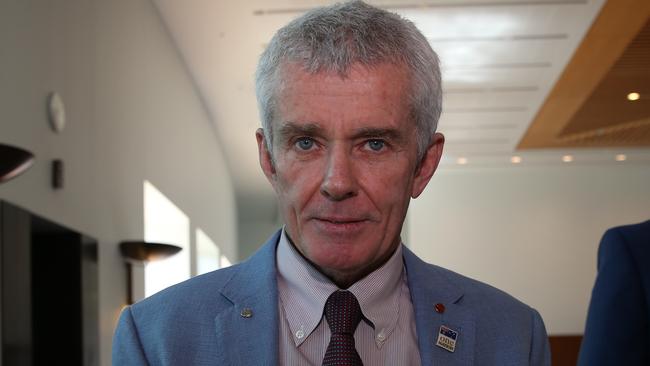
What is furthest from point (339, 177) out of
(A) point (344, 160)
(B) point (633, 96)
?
(B) point (633, 96)

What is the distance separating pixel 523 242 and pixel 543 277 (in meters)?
0.79

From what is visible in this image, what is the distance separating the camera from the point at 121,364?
188 cm

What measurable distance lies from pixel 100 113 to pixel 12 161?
10.7 ft

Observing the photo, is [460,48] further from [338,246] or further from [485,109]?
[338,246]

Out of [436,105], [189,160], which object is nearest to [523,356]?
[436,105]

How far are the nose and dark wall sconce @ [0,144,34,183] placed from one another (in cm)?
360

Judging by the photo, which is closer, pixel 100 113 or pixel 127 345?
pixel 127 345

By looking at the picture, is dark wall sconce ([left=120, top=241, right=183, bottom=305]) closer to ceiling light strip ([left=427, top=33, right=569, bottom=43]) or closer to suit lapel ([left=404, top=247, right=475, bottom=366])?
ceiling light strip ([left=427, top=33, right=569, bottom=43])

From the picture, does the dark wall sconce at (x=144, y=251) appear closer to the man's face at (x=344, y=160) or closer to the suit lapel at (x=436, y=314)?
the suit lapel at (x=436, y=314)

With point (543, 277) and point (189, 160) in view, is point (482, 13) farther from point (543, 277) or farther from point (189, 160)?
point (543, 277)

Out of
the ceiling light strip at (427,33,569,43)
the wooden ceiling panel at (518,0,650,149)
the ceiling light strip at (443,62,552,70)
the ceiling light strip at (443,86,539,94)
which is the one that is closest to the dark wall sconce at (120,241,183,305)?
the ceiling light strip at (427,33,569,43)

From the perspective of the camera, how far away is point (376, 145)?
1.82 metres

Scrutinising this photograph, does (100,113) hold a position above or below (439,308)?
above

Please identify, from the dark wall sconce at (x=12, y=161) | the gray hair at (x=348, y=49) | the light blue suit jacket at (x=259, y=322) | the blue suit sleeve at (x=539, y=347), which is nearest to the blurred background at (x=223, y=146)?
the dark wall sconce at (x=12, y=161)
